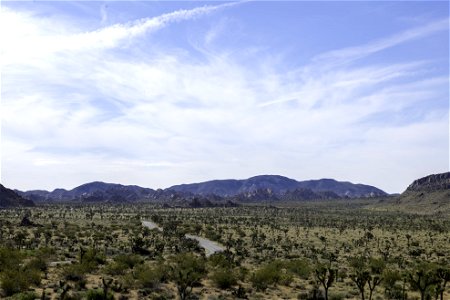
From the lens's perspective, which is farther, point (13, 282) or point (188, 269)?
point (188, 269)

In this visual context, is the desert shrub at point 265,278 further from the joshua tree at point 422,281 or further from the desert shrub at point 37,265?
the desert shrub at point 37,265

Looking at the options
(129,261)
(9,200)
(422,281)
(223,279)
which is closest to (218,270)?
(223,279)

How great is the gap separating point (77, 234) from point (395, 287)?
1723 inches

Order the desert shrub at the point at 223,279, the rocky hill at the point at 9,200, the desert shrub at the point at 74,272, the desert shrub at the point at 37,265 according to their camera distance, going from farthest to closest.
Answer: the rocky hill at the point at 9,200 < the desert shrub at the point at 37,265 < the desert shrub at the point at 74,272 < the desert shrub at the point at 223,279

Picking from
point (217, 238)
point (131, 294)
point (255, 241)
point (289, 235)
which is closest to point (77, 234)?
point (217, 238)

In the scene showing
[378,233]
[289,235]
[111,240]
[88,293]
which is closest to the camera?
[88,293]

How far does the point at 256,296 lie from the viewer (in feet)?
105

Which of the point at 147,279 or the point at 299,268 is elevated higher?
the point at 299,268

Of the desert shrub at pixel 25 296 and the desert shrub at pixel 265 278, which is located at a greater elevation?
the desert shrub at pixel 265 278

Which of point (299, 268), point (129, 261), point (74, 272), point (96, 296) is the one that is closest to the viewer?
point (96, 296)

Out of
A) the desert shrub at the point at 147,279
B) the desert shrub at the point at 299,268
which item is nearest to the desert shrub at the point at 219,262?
the desert shrub at the point at 299,268

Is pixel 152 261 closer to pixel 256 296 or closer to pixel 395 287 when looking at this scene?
pixel 256 296

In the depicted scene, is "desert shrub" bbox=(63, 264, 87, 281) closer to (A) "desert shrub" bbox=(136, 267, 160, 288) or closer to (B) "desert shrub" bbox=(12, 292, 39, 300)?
(A) "desert shrub" bbox=(136, 267, 160, 288)

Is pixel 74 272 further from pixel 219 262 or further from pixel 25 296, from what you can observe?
pixel 219 262
